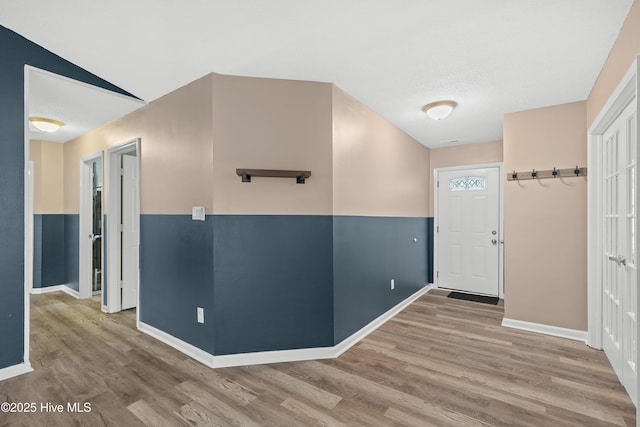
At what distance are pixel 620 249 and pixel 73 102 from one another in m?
4.94

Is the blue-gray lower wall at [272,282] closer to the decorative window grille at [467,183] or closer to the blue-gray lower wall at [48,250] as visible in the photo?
the decorative window grille at [467,183]

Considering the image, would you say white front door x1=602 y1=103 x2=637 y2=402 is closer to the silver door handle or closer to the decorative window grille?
the silver door handle

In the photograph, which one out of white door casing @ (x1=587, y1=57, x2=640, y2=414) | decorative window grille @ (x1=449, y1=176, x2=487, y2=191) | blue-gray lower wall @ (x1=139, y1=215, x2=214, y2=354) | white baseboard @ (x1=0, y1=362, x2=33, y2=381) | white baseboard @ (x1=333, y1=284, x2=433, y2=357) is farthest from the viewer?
decorative window grille @ (x1=449, y1=176, x2=487, y2=191)

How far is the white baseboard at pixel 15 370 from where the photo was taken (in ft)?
7.66

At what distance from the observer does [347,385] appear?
227 centimetres

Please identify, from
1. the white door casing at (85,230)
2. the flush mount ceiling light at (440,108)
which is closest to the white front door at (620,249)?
the flush mount ceiling light at (440,108)

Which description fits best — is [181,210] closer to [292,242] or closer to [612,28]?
[292,242]

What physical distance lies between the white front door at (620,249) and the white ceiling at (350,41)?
2.04 ft

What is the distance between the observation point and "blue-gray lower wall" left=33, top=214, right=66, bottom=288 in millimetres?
4805

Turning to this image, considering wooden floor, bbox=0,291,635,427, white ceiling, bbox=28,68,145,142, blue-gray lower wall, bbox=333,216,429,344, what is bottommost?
wooden floor, bbox=0,291,635,427

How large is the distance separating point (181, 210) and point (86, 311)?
234 centimetres

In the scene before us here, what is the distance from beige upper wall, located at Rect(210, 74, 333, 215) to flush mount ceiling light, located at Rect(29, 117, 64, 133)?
2.62 m

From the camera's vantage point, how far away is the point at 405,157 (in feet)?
14.3

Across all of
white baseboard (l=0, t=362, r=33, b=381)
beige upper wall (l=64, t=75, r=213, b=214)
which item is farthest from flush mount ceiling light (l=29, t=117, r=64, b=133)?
white baseboard (l=0, t=362, r=33, b=381)
